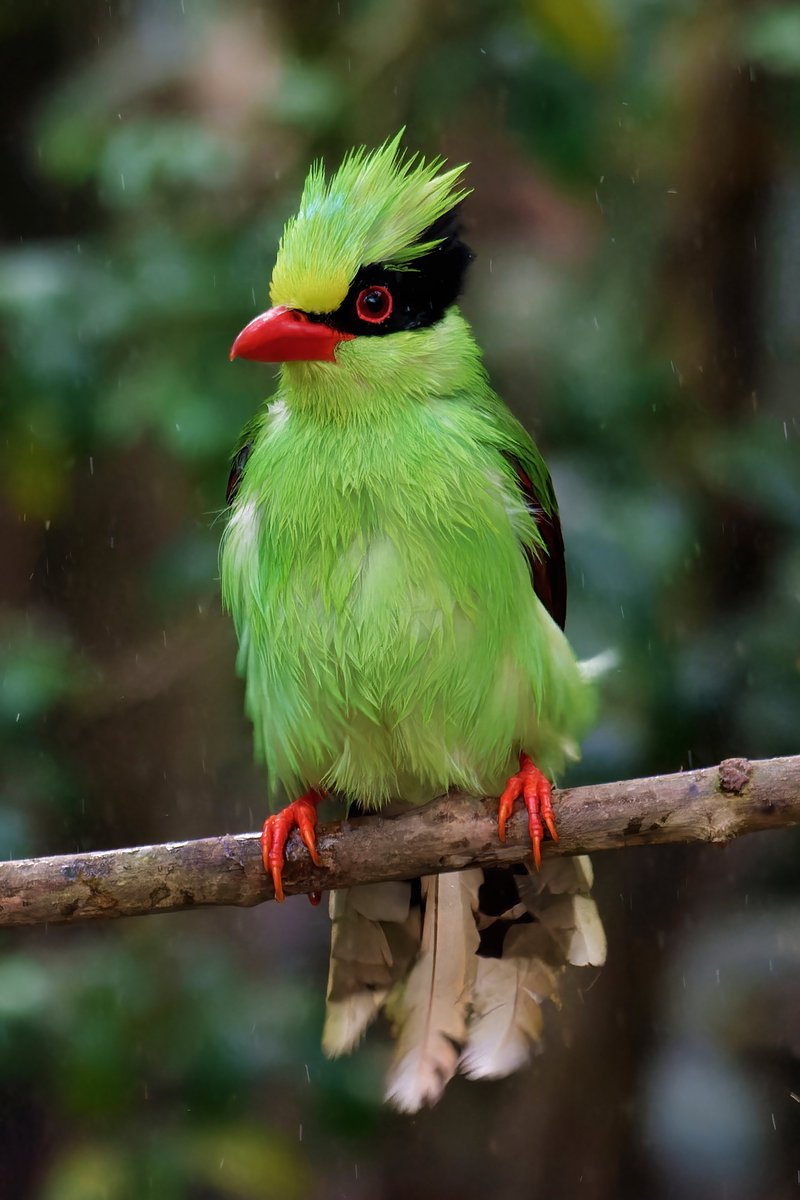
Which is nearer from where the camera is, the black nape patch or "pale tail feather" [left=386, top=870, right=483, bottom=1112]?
the black nape patch

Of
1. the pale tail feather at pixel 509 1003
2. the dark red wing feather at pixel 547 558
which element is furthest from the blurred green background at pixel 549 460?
the pale tail feather at pixel 509 1003

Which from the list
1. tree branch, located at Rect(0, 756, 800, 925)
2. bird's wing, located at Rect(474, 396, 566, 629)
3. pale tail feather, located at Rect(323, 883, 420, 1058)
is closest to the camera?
tree branch, located at Rect(0, 756, 800, 925)

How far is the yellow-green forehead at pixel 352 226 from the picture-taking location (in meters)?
3.10

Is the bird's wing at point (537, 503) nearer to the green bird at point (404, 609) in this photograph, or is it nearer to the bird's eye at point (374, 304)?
the green bird at point (404, 609)

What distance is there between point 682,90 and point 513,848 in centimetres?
245

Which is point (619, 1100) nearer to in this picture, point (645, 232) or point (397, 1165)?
point (397, 1165)

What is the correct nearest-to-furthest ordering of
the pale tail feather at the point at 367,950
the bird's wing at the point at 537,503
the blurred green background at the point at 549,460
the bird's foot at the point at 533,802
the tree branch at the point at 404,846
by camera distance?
the tree branch at the point at 404,846, the bird's foot at the point at 533,802, the bird's wing at the point at 537,503, the pale tail feather at the point at 367,950, the blurred green background at the point at 549,460

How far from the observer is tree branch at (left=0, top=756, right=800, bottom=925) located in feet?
8.81

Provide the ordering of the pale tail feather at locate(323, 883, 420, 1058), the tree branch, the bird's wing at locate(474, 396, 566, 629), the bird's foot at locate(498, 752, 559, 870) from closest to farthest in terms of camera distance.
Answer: the tree branch
the bird's foot at locate(498, 752, 559, 870)
the bird's wing at locate(474, 396, 566, 629)
the pale tail feather at locate(323, 883, 420, 1058)

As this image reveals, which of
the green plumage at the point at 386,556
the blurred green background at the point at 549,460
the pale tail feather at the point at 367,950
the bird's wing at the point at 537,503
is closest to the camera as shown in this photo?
the green plumage at the point at 386,556

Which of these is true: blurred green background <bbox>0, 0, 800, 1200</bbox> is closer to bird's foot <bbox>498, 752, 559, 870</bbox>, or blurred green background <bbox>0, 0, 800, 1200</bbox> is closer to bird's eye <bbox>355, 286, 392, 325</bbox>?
bird's foot <bbox>498, 752, 559, 870</bbox>

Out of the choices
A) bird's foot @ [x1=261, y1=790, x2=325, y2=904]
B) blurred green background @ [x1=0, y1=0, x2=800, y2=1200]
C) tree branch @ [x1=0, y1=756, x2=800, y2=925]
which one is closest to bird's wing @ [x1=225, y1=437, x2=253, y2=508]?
blurred green background @ [x1=0, y1=0, x2=800, y2=1200]

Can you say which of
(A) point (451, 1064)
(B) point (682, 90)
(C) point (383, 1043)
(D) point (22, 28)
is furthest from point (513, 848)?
(D) point (22, 28)

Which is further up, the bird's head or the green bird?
the bird's head
